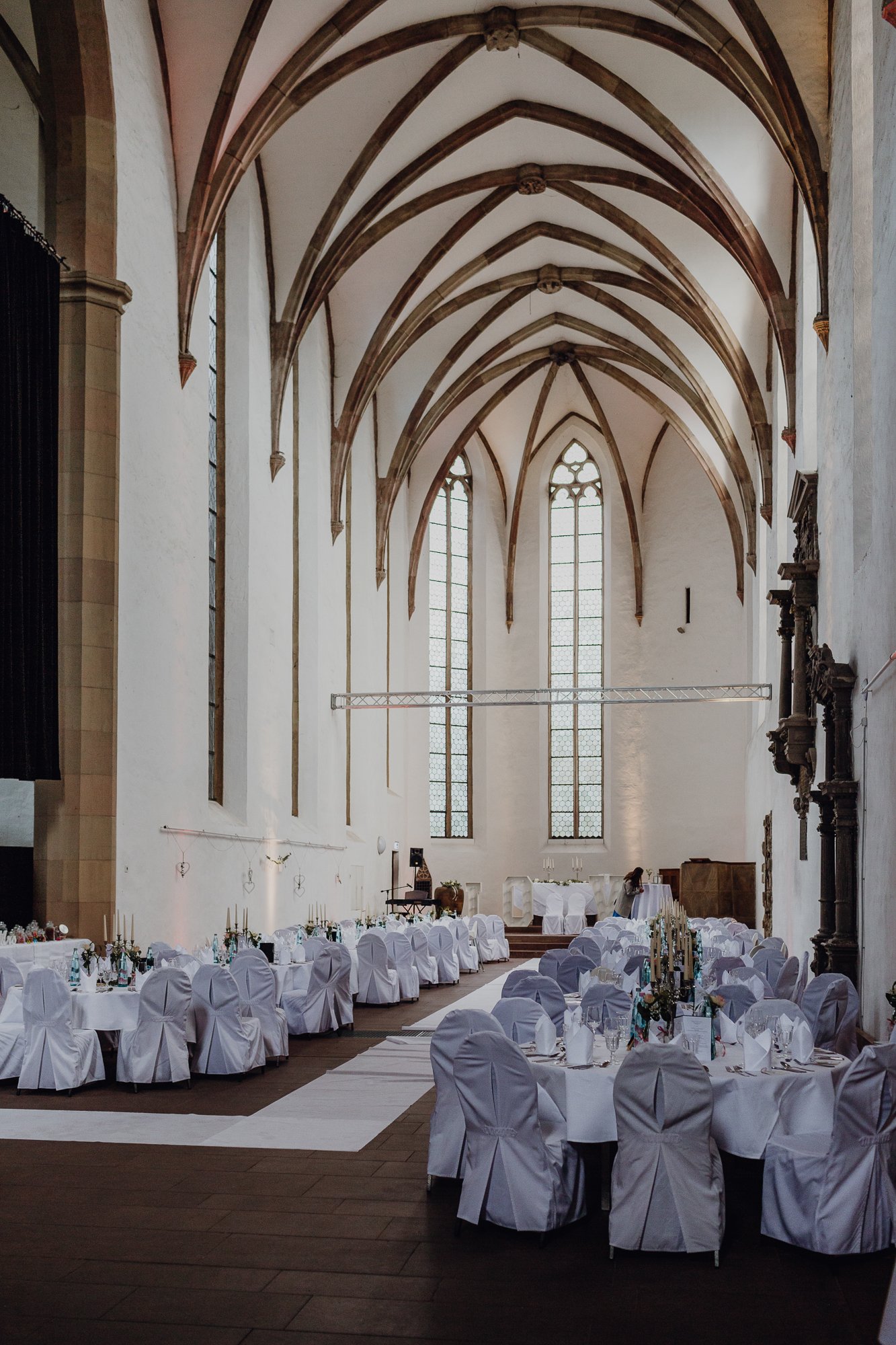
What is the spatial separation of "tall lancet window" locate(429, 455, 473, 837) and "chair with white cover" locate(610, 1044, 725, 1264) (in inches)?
913

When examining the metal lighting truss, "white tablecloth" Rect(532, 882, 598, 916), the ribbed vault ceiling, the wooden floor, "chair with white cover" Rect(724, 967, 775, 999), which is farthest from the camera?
"white tablecloth" Rect(532, 882, 598, 916)

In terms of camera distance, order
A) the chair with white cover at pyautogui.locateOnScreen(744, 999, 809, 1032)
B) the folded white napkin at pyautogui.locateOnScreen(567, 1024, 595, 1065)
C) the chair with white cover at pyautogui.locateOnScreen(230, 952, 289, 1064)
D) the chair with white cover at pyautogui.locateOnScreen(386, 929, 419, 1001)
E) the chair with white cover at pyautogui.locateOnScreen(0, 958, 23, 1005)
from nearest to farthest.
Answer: the folded white napkin at pyautogui.locateOnScreen(567, 1024, 595, 1065) → the chair with white cover at pyautogui.locateOnScreen(744, 999, 809, 1032) → the chair with white cover at pyautogui.locateOnScreen(0, 958, 23, 1005) → the chair with white cover at pyautogui.locateOnScreen(230, 952, 289, 1064) → the chair with white cover at pyautogui.locateOnScreen(386, 929, 419, 1001)

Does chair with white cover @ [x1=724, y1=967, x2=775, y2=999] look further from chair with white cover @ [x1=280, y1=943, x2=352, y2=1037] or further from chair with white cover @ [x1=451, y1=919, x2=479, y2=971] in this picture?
chair with white cover @ [x1=451, y1=919, x2=479, y2=971]

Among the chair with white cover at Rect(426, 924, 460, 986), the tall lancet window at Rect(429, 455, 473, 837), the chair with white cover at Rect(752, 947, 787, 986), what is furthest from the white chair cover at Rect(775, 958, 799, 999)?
the tall lancet window at Rect(429, 455, 473, 837)

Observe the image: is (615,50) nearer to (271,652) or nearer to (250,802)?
(271,652)

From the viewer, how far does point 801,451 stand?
1608cm

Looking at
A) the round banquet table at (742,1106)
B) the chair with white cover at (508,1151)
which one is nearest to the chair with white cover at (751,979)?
the round banquet table at (742,1106)

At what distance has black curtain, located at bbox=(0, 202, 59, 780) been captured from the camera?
38.9ft

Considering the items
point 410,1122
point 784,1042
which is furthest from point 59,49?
point 784,1042

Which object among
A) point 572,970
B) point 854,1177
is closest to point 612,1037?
point 854,1177

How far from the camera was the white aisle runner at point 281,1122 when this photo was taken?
778 cm

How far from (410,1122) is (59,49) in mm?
11025

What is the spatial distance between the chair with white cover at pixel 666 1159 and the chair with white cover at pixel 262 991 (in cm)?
548

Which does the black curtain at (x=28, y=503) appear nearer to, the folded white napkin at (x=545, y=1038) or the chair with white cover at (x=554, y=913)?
the folded white napkin at (x=545, y=1038)
